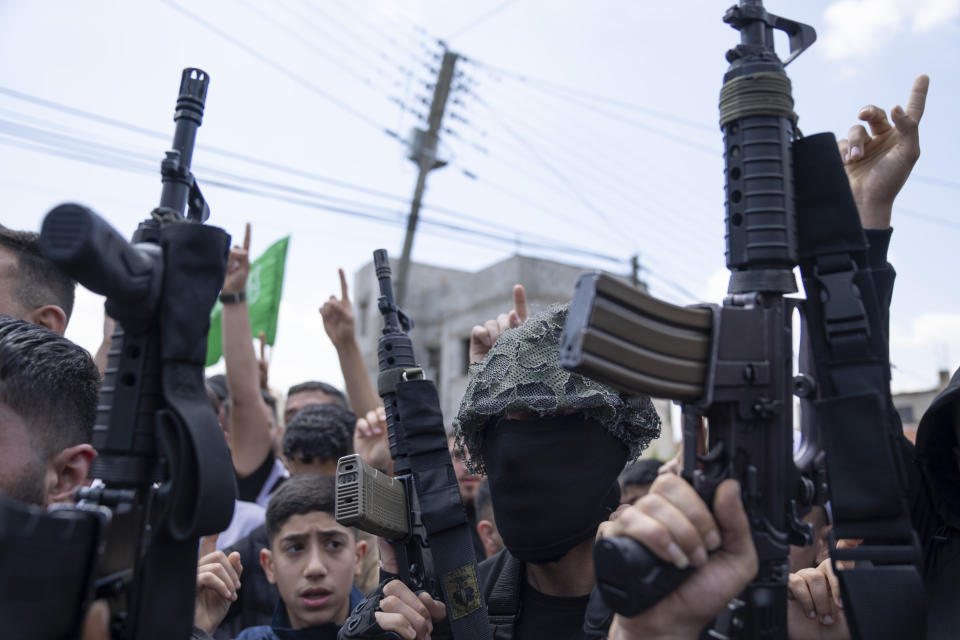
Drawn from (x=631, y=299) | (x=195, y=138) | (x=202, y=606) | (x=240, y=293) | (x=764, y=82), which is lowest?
(x=202, y=606)

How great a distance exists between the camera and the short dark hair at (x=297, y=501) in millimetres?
3711

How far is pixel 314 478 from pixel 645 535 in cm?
274

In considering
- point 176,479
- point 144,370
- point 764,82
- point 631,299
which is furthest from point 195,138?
point 764,82

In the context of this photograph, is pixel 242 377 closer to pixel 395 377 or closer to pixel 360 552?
pixel 360 552

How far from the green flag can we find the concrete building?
1045cm

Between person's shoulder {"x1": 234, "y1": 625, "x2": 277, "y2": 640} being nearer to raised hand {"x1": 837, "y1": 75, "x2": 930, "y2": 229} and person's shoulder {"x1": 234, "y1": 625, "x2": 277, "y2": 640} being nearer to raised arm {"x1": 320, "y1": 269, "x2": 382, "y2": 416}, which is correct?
raised arm {"x1": 320, "y1": 269, "x2": 382, "y2": 416}

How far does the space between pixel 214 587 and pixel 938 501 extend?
7.65 ft

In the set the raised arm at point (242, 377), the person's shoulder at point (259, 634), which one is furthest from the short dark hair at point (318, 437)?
the person's shoulder at point (259, 634)

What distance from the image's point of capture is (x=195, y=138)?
1.87 m

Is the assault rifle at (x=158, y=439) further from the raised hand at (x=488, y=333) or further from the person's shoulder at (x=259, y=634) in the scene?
the person's shoulder at (x=259, y=634)

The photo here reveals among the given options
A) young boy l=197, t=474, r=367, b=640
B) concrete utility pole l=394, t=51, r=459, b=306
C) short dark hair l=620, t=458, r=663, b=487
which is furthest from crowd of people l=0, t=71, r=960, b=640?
concrete utility pole l=394, t=51, r=459, b=306

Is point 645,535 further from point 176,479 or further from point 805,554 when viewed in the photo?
point 805,554

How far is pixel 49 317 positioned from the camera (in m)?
3.07

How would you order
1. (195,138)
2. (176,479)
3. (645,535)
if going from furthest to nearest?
(195,138) < (176,479) < (645,535)
